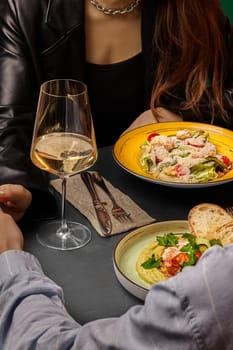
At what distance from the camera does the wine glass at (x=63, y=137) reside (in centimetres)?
107

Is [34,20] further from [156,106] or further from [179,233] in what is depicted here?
[179,233]

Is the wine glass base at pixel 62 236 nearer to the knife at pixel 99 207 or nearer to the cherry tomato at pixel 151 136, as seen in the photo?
the knife at pixel 99 207

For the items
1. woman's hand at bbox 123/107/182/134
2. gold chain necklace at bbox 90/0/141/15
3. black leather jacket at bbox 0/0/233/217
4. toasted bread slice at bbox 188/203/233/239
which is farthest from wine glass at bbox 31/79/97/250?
gold chain necklace at bbox 90/0/141/15

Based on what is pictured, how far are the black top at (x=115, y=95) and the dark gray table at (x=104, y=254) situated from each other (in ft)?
1.49

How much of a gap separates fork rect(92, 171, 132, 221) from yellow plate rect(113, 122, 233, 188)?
0.05 meters

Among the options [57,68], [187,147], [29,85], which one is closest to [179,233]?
[187,147]

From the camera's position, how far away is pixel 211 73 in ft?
6.15

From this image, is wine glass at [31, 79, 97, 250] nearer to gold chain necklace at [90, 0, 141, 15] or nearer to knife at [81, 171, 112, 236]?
knife at [81, 171, 112, 236]

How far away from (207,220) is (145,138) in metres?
0.43

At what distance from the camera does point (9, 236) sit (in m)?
1.02

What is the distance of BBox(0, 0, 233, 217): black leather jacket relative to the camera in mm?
1497

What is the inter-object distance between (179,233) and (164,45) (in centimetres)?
86

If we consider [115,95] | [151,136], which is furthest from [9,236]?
[115,95]

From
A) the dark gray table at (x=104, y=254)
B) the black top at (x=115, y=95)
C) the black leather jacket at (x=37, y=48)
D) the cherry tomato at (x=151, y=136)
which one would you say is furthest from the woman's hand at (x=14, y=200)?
the black top at (x=115, y=95)
